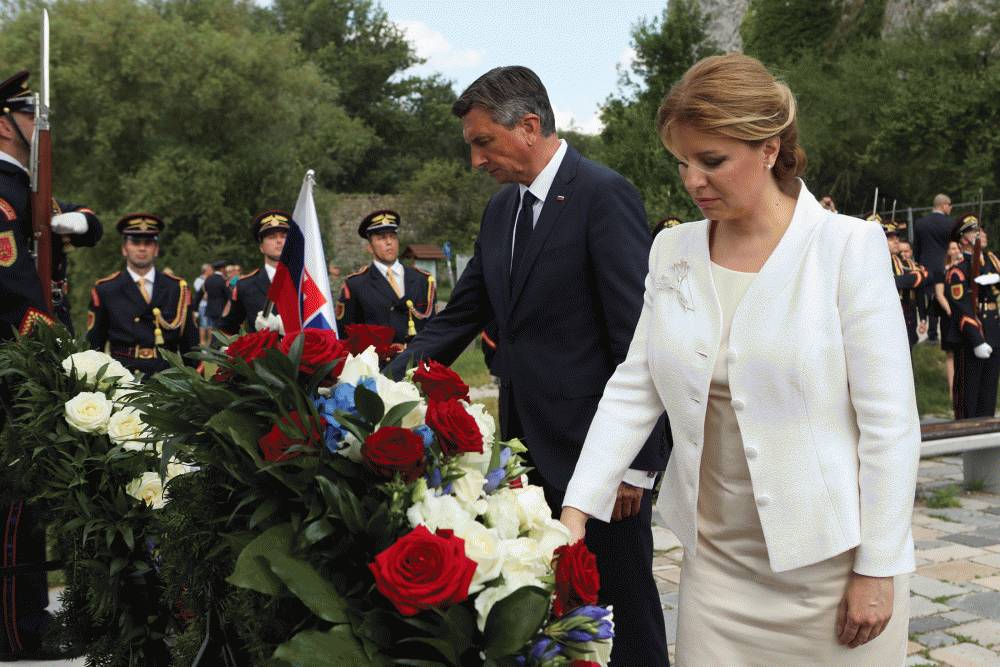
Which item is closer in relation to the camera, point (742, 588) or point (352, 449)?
point (352, 449)

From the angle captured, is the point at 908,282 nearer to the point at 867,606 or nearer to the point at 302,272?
the point at 302,272

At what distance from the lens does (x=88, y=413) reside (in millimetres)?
3643

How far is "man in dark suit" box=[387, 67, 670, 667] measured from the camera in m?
3.21

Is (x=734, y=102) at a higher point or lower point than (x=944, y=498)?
higher

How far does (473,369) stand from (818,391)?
1536cm

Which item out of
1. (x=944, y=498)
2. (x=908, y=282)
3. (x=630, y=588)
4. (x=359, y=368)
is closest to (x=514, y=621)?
(x=359, y=368)

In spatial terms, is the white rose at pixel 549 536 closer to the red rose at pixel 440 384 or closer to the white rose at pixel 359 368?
the red rose at pixel 440 384

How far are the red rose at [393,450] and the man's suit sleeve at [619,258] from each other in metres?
1.31

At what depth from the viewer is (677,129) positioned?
2279 mm

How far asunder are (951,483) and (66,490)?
7.17 metres

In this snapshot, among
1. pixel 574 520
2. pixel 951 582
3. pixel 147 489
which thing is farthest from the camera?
pixel 951 582

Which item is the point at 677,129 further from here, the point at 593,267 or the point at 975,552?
the point at 975,552

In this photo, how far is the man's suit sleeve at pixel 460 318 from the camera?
3613 millimetres

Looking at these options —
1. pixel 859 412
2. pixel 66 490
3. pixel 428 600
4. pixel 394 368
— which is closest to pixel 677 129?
pixel 859 412
